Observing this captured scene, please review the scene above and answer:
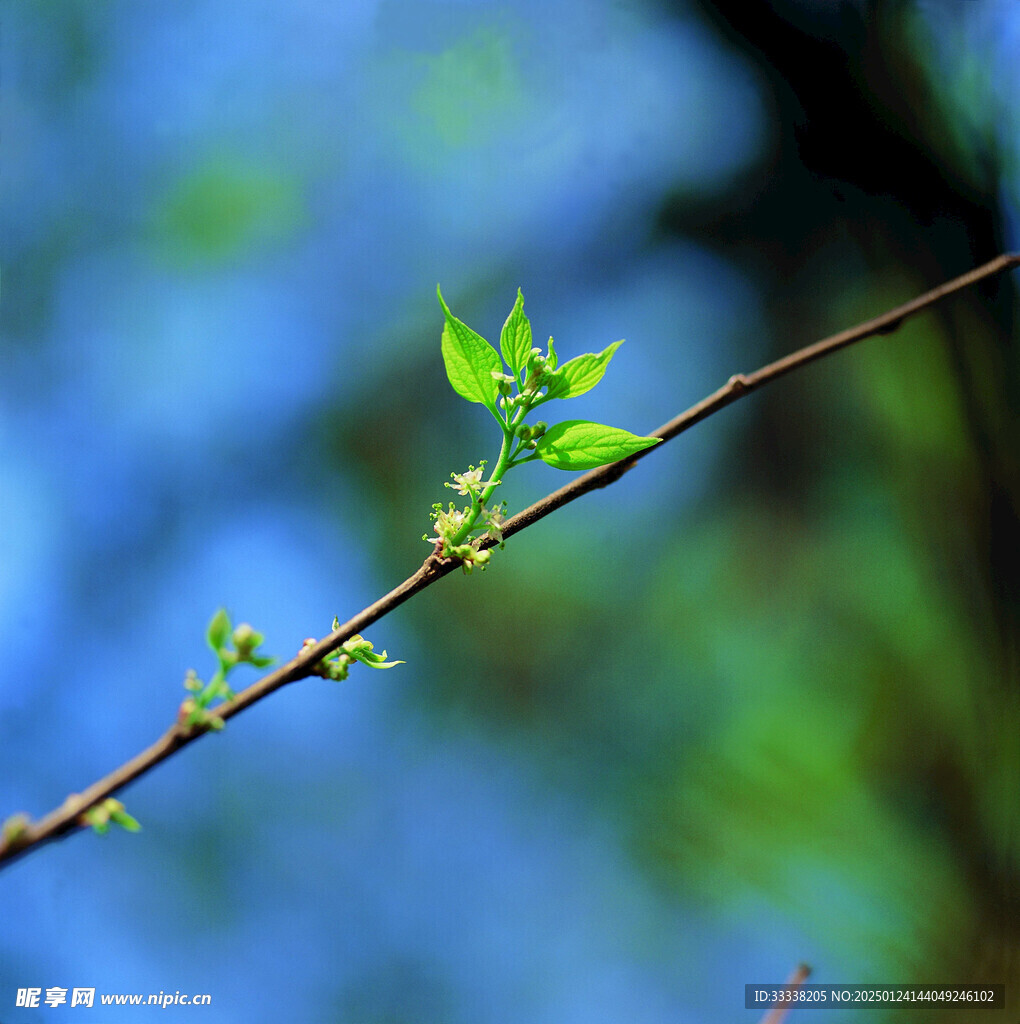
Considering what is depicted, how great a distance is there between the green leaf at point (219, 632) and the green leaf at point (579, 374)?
172mm

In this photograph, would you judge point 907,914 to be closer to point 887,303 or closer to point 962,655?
point 962,655

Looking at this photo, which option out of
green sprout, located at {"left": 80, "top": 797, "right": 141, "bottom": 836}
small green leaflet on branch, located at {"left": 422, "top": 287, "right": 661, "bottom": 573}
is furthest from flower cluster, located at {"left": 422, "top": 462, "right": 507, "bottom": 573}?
green sprout, located at {"left": 80, "top": 797, "right": 141, "bottom": 836}

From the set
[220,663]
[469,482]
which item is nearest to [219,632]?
[220,663]

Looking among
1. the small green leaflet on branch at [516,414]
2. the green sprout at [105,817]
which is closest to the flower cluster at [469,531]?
the small green leaflet on branch at [516,414]

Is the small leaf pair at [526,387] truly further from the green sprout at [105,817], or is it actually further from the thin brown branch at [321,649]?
the green sprout at [105,817]

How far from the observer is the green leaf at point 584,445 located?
1.07 ft

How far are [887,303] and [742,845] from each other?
1277 mm

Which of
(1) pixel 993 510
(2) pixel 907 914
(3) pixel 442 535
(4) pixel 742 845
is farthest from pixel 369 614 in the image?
(1) pixel 993 510

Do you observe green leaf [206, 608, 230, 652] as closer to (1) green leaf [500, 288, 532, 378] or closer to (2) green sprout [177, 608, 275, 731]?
(2) green sprout [177, 608, 275, 731]

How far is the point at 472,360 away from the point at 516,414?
0.03 m

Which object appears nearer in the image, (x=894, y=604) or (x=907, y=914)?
(x=907, y=914)

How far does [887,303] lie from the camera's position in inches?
68.7

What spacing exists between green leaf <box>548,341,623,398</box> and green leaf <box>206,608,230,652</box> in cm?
17

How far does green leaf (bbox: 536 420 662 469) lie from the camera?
12.9 inches
